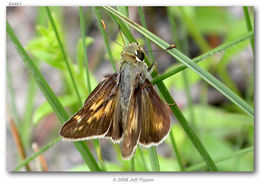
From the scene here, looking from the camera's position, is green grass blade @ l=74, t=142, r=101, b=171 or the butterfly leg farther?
green grass blade @ l=74, t=142, r=101, b=171

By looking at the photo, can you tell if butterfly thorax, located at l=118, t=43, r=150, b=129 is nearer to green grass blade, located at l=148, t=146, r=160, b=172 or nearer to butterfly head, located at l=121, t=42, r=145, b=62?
butterfly head, located at l=121, t=42, r=145, b=62

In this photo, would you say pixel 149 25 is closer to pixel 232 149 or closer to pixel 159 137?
pixel 232 149

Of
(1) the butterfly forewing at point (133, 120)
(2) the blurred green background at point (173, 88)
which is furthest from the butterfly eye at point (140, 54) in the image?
(2) the blurred green background at point (173, 88)

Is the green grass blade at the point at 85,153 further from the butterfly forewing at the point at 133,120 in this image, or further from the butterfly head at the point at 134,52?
the butterfly head at the point at 134,52

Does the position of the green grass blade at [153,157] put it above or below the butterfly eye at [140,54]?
below

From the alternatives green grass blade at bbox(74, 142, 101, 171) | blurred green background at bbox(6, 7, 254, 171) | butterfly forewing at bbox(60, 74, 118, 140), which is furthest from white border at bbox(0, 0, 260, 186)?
butterfly forewing at bbox(60, 74, 118, 140)

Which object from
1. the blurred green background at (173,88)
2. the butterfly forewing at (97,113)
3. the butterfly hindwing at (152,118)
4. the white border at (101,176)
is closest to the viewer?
the butterfly hindwing at (152,118)

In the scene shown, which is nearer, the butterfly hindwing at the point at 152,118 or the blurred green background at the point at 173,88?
the butterfly hindwing at the point at 152,118
